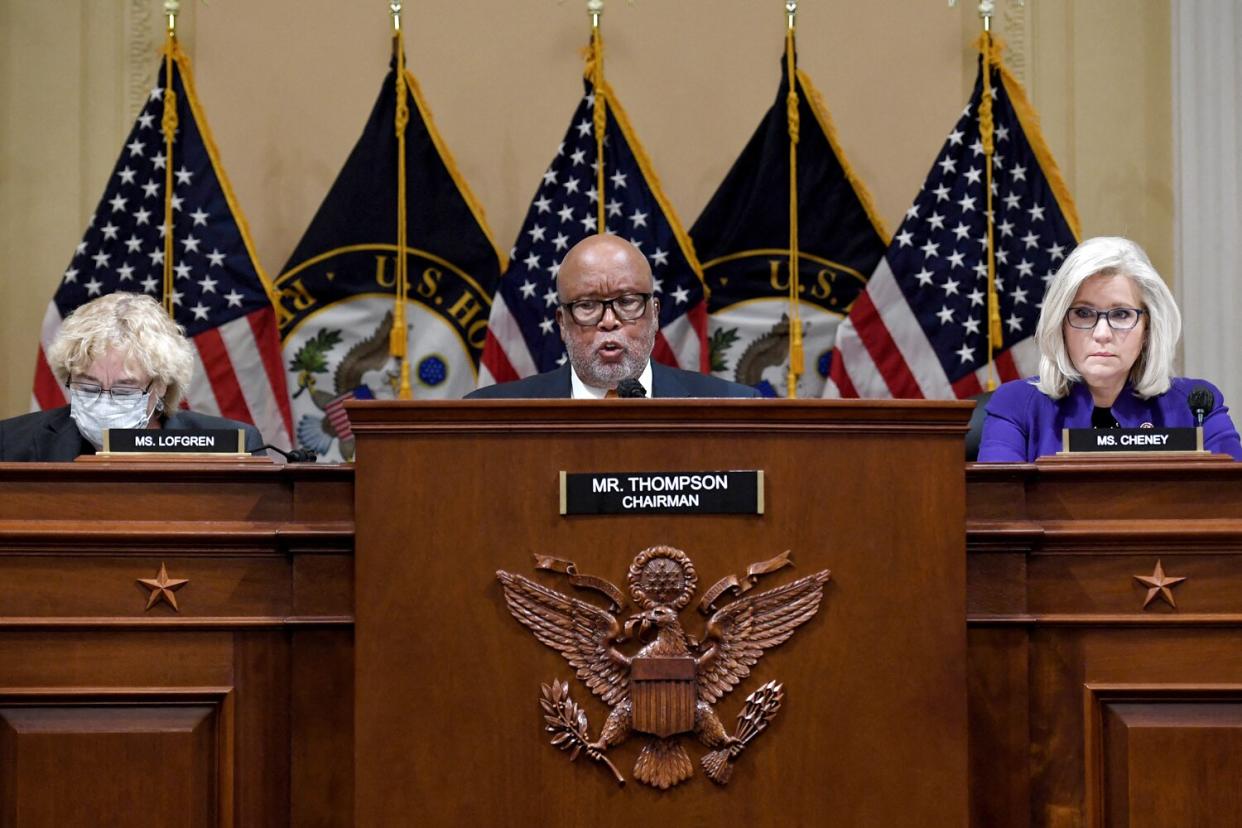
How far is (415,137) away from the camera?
496cm

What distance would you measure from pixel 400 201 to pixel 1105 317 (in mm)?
2618

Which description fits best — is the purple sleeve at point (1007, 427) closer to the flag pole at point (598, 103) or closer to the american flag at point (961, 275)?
the american flag at point (961, 275)

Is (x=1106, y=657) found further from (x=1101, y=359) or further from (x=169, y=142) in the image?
(x=169, y=142)

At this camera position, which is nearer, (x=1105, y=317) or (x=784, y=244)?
(x=1105, y=317)

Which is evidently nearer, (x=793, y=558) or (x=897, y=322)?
(x=793, y=558)

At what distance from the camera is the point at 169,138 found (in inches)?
193

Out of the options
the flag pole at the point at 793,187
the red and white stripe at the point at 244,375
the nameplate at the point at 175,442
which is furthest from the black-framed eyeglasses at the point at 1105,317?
the red and white stripe at the point at 244,375

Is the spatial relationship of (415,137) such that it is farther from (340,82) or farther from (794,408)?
(794,408)

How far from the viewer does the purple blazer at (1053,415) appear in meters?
3.12

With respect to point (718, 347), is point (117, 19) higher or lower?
higher

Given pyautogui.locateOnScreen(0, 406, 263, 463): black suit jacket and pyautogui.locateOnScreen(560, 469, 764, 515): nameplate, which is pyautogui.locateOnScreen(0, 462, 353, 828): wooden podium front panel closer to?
pyautogui.locateOnScreen(560, 469, 764, 515): nameplate

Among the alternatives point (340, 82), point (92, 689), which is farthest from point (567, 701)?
point (340, 82)

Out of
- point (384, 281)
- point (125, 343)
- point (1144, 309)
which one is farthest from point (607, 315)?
point (384, 281)

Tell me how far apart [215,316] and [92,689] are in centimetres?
287
